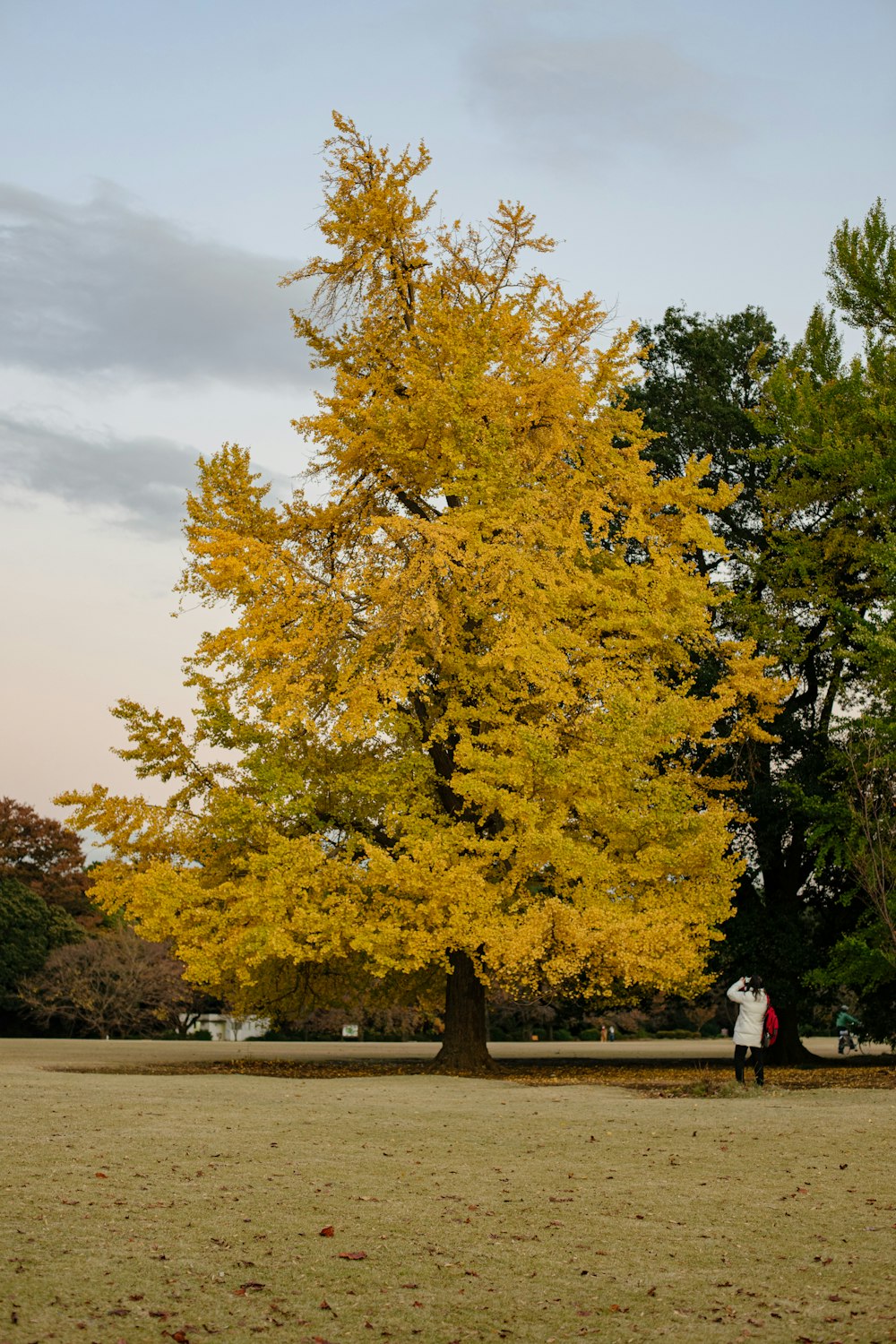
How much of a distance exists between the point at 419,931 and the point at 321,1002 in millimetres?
5077

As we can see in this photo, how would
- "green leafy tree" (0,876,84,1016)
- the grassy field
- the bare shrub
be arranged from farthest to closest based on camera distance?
"green leafy tree" (0,876,84,1016), the bare shrub, the grassy field

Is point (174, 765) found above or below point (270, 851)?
above

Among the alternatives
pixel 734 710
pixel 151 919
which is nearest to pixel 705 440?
pixel 734 710

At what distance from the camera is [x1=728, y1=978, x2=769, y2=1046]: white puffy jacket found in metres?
15.9

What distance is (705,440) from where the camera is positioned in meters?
31.0

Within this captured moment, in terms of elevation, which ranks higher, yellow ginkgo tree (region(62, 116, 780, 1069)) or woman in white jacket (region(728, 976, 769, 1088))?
yellow ginkgo tree (region(62, 116, 780, 1069))

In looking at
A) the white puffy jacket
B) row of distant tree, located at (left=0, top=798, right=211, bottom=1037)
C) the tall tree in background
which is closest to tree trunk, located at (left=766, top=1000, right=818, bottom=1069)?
the tall tree in background

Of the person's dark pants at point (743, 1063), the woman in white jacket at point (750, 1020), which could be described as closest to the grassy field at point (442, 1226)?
the woman in white jacket at point (750, 1020)

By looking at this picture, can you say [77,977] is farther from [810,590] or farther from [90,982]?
[810,590]

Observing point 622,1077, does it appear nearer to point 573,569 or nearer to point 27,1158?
point 573,569

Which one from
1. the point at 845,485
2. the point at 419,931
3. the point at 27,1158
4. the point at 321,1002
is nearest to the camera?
the point at 27,1158

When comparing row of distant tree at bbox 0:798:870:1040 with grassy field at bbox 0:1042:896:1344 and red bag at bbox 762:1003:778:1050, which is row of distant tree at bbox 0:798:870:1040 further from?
grassy field at bbox 0:1042:896:1344

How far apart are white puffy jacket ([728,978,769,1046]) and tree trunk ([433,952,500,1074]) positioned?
661 cm

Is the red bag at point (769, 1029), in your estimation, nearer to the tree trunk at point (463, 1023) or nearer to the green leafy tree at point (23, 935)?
the tree trunk at point (463, 1023)
